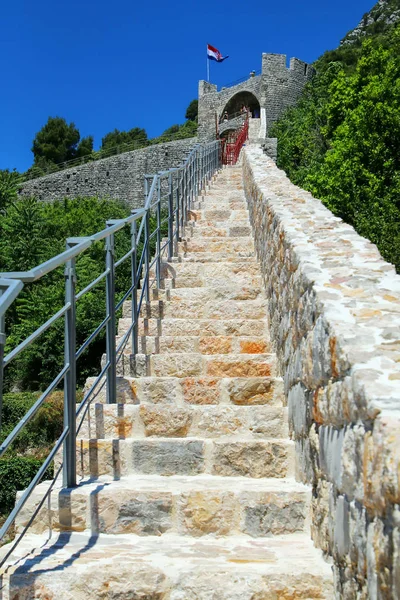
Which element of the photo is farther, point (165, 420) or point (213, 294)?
point (213, 294)

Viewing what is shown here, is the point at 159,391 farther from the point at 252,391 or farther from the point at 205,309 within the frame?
the point at 205,309

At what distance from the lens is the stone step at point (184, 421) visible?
3523mm

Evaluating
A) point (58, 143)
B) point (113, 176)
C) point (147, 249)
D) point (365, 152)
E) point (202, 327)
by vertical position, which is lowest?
point (202, 327)

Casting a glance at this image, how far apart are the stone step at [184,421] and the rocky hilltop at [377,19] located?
221 feet

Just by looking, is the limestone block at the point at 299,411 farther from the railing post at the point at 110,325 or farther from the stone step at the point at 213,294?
the stone step at the point at 213,294

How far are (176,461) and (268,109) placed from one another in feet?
114

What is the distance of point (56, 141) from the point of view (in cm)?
5662

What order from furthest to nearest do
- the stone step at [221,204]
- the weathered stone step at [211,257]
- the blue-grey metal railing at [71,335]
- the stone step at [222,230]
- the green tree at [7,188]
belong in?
the green tree at [7,188] → the stone step at [221,204] → the stone step at [222,230] → the weathered stone step at [211,257] → the blue-grey metal railing at [71,335]

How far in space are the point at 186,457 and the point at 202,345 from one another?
1.46 metres

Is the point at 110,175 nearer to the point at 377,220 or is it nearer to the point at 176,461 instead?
the point at 377,220

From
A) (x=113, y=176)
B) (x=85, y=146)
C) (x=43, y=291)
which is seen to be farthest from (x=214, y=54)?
(x=43, y=291)

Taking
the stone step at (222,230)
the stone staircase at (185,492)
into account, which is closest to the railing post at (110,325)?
the stone staircase at (185,492)

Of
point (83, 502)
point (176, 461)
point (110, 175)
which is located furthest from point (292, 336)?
point (110, 175)

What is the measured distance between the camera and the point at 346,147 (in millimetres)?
19438
